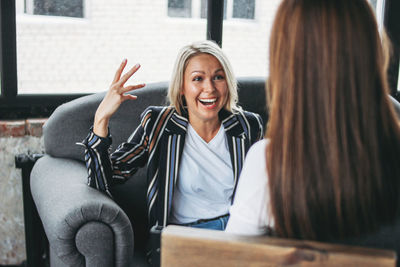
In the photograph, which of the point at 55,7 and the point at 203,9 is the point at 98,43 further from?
the point at 203,9

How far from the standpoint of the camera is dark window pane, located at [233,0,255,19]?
2.83 meters

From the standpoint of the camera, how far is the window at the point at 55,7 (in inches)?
93.7

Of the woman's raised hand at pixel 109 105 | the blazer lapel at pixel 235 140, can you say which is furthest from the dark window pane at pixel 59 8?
the blazer lapel at pixel 235 140

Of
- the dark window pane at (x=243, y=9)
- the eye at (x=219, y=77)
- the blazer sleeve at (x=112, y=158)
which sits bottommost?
the blazer sleeve at (x=112, y=158)

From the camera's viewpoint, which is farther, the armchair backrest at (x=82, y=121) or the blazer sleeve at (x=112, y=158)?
the armchair backrest at (x=82, y=121)

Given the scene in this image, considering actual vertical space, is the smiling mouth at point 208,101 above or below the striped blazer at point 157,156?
above

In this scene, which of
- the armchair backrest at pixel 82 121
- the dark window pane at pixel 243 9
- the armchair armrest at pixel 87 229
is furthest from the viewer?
the dark window pane at pixel 243 9

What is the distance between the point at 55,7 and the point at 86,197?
123 cm

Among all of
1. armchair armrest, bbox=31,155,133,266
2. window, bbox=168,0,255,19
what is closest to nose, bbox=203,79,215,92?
armchair armrest, bbox=31,155,133,266

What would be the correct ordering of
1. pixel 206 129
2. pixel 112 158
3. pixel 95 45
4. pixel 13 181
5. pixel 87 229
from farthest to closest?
pixel 95 45, pixel 13 181, pixel 206 129, pixel 112 158, pixel 87 229

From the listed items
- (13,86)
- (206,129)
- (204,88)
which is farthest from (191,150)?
(13,86)

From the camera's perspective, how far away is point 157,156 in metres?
1.87

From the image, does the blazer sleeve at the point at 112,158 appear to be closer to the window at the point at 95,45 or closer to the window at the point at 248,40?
the window at the point at 95,45

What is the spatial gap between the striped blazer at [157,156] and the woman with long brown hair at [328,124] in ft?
3.28
